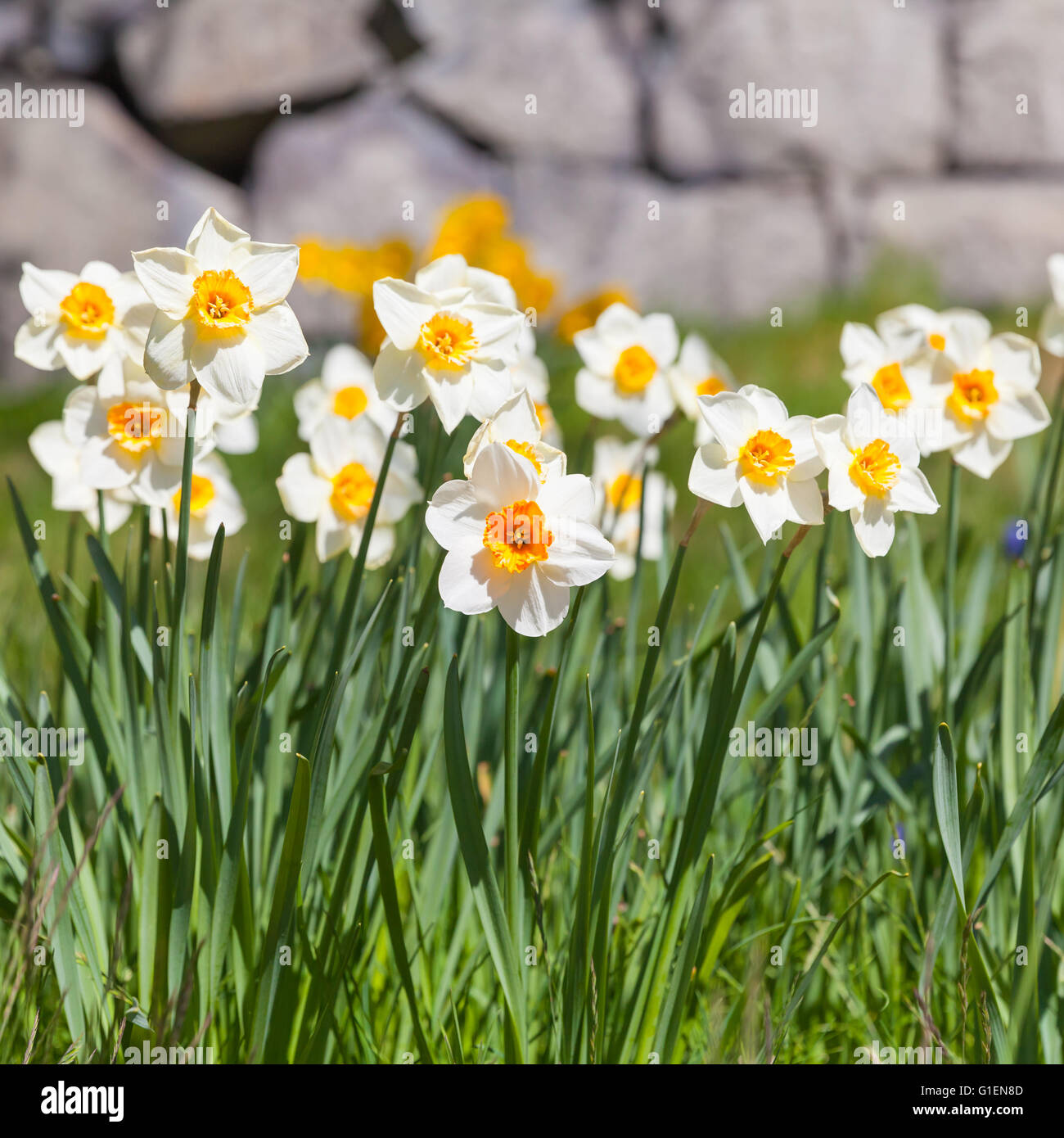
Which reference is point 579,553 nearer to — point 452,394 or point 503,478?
point 503,478

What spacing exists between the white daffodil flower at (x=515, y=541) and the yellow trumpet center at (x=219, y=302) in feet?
0.69

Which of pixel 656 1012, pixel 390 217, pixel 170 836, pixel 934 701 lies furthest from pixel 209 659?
pixel 390 217

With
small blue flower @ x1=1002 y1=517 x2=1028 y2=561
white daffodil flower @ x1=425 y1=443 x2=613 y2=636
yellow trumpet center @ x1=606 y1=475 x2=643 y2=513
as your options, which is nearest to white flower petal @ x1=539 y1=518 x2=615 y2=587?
white daffodil flower @ x1=425 y1=443 x2=613 y2=636

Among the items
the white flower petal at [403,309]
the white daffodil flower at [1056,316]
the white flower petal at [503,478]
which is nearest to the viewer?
the white flower petal at [503,478]

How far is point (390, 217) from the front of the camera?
14.1ft

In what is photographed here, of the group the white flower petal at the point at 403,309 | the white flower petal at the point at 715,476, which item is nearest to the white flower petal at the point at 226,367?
the white flower petal at the point at 403,309

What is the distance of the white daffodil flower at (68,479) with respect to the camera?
99 cm

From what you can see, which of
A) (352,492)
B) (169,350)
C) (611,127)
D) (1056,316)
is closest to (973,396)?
(1056,316)

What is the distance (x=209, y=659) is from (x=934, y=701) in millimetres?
822

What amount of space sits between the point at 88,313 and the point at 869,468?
69 centimetres

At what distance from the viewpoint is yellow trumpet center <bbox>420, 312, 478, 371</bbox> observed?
30.9 inches

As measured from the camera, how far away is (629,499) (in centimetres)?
123

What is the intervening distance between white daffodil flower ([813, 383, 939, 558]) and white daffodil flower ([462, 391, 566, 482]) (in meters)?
0.19

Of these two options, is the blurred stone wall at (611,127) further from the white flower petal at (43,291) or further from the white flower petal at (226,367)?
the white flower petal at (226,367)
